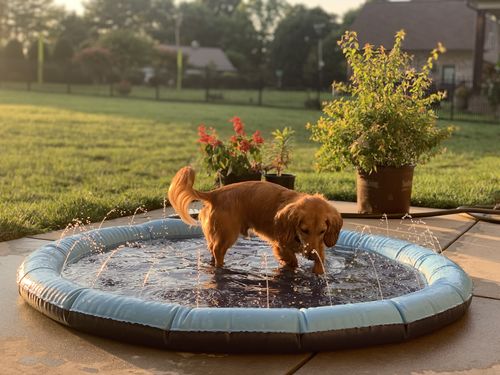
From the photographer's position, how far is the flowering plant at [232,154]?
7738mm

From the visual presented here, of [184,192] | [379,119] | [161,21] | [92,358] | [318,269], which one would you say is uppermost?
[161,21]

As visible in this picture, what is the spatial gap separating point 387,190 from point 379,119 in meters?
0.83

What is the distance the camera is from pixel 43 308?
163 inches

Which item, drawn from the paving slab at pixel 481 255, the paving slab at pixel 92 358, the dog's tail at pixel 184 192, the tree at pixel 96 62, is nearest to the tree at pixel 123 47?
the tree at pixel 96 62

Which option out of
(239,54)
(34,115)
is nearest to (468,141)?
(34,115)

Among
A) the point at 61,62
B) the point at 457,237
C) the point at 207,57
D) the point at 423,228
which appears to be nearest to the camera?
the point at 457,237

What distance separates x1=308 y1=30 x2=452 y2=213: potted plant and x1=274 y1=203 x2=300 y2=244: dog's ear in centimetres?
274

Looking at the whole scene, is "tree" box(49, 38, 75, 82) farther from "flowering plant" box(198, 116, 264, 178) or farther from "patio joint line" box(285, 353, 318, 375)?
"patio joint line" box(285, 353, 318, 375)

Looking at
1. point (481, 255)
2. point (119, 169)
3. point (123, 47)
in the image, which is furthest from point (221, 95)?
point (481, 255)

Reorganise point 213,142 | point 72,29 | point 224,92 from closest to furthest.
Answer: point 213,142
point 224,92
point 72,29

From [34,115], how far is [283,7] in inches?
3318

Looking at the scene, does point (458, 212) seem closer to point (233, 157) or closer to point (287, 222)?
point (233, 157)

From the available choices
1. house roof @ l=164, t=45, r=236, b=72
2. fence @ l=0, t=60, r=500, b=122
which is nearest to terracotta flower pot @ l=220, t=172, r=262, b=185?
fence @ l=0, t=60, r=500, b=122

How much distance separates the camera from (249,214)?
5.25 m
